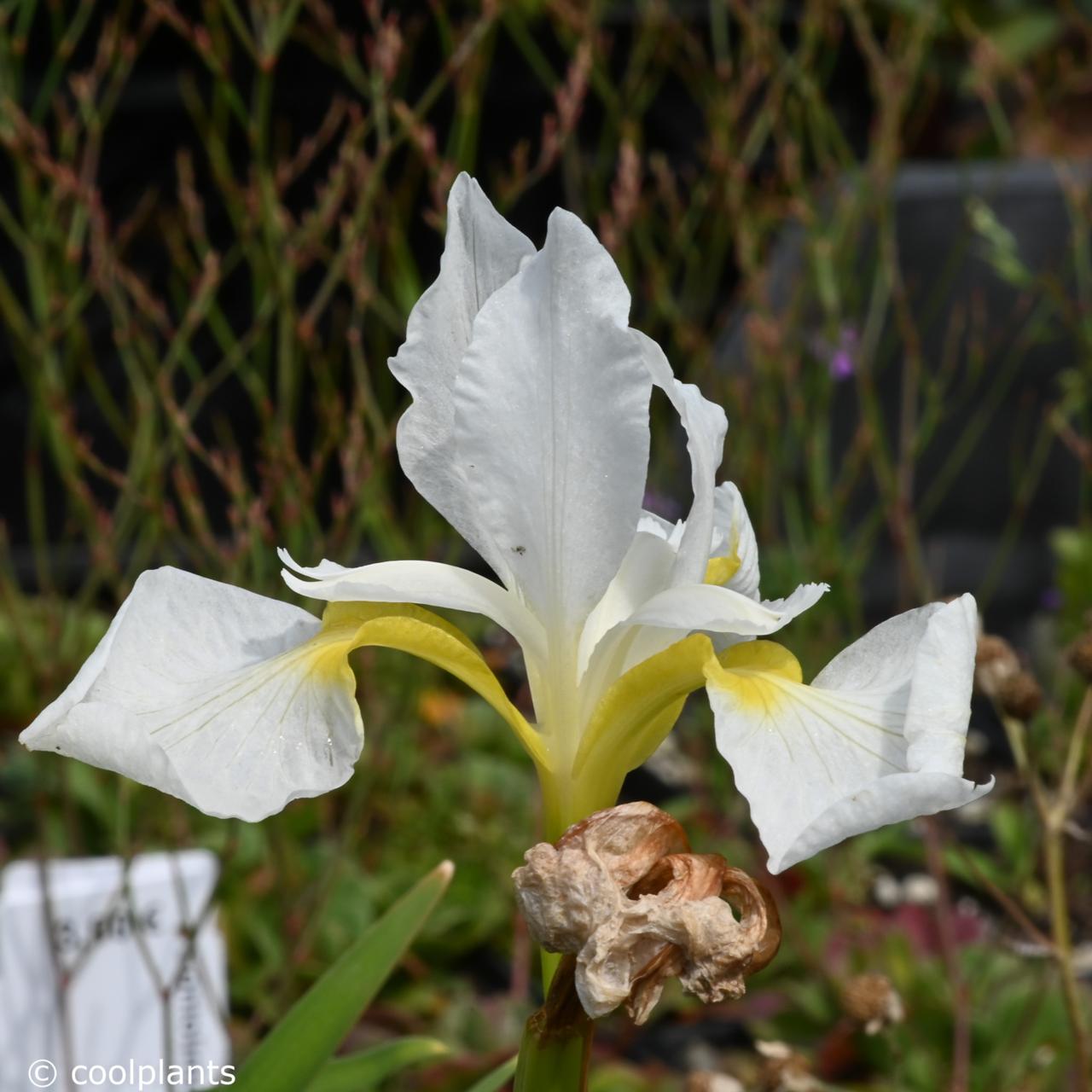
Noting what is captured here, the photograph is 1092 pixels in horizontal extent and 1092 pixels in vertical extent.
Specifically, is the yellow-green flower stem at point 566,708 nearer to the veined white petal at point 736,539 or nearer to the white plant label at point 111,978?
the veined white petal at point 736,539

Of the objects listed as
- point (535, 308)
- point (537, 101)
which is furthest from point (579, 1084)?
Answer: point (537, 101)

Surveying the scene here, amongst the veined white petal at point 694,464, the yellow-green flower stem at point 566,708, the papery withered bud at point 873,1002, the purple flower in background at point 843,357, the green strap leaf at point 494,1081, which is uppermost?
the veined white petal at point 694,464

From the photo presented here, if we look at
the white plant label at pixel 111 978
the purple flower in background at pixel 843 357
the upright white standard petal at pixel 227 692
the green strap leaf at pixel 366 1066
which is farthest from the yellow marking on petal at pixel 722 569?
the purple flower in background at pixel 843 357

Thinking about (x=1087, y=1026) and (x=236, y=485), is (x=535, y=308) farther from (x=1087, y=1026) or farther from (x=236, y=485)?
(x=1087, y=1026)

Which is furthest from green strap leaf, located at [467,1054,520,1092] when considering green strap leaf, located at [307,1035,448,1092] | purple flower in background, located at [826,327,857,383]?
purple flower in background, located at [826,327,857,383]

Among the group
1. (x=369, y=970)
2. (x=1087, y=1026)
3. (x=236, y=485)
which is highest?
(x=236, y=485)

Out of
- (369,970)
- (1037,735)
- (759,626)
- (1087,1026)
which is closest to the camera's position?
(759,626)

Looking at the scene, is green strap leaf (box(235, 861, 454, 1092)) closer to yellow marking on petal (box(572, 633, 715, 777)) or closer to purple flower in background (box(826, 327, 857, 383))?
yellow marking on petal (box(572, 633, 715, 777))
